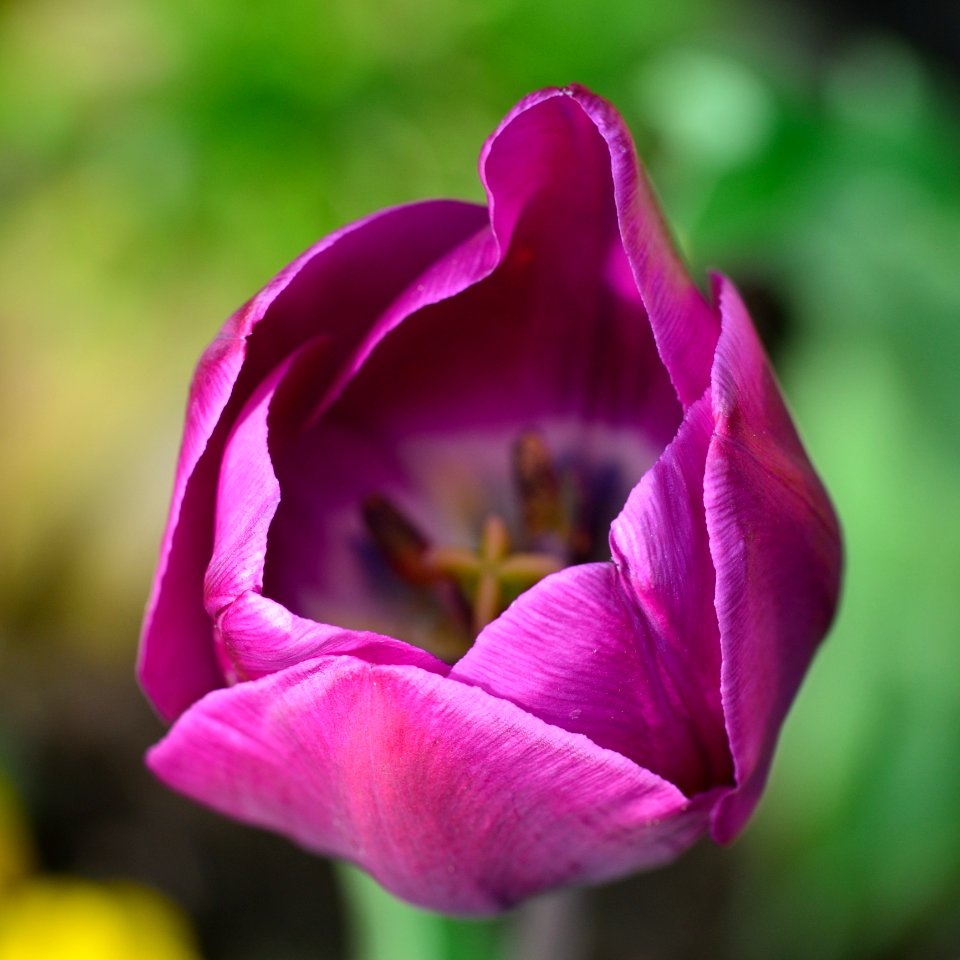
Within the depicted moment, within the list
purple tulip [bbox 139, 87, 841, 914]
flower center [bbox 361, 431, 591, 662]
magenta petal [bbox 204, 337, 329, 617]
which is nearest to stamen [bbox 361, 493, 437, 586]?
flower center [bbox 361, 431, 591, 662]

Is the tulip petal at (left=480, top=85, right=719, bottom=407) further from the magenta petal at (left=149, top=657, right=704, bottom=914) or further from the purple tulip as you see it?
the magenta petal at (left=149, top=657, right=704, bottom=914)

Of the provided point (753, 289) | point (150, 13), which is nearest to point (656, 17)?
point (753, 289)

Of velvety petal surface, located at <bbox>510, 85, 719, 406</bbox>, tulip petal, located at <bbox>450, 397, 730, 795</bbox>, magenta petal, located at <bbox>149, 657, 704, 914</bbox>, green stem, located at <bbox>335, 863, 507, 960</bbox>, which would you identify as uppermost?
velvety petal surface, located at <bbox>510, 85, 719, 406</bbox>

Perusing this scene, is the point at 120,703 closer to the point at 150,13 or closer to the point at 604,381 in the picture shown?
the point at 150,13

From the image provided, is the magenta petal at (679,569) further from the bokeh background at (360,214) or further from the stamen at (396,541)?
the bokeh background at (360,214)

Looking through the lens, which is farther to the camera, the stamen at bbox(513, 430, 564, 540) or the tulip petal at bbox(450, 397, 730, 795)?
the stamen at bbox(513, 430, 564, 540)
